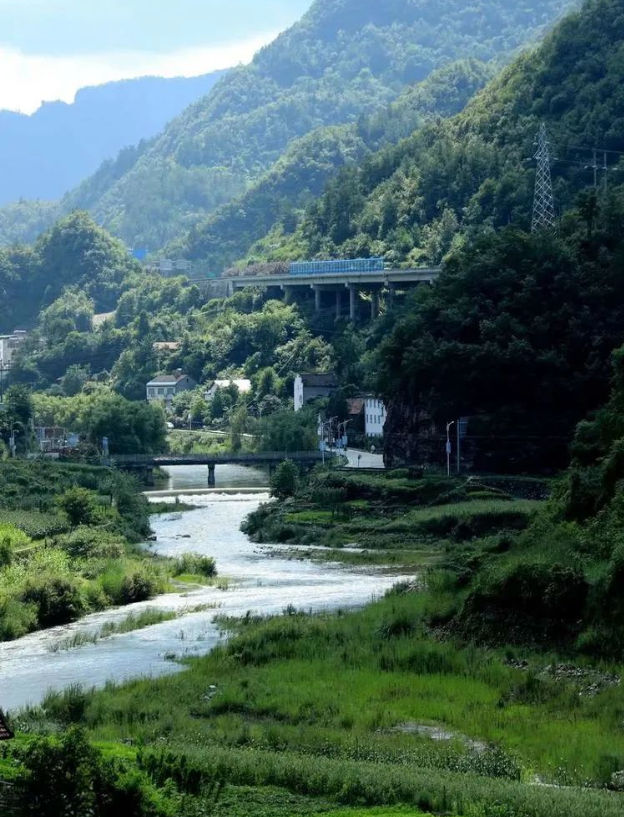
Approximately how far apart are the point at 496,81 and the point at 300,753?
153 metres

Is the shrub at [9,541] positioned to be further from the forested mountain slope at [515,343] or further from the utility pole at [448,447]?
the forested mountain slope at [515,343]

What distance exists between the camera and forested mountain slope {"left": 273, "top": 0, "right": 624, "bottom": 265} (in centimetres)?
14525

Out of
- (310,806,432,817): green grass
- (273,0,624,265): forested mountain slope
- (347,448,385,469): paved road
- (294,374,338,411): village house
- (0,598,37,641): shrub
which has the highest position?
(273,0,624,265): forested mountain slope

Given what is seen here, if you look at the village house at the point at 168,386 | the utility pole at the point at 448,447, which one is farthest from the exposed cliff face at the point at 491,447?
Result: the village house at the point at 168,386

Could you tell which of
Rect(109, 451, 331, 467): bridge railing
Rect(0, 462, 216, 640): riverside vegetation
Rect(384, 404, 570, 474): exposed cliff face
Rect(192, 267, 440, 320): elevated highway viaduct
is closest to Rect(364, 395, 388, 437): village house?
Rect(109, 451, 331, 467): bridge railing

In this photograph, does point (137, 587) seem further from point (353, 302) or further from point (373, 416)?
point (353, 302)

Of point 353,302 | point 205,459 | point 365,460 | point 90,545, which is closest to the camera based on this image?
point 90,545

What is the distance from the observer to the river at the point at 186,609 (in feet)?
147

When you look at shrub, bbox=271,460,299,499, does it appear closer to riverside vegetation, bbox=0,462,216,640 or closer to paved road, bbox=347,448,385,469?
paved road, bbox=347,448,385,469

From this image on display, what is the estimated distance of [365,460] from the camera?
112 m

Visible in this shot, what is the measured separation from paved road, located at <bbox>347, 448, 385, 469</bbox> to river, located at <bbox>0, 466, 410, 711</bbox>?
16842 millimetres

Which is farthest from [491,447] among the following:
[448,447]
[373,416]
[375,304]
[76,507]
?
[375,304]

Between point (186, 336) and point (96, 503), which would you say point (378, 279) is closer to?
point (186, 336)

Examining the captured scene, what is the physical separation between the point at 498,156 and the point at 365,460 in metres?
54.3
